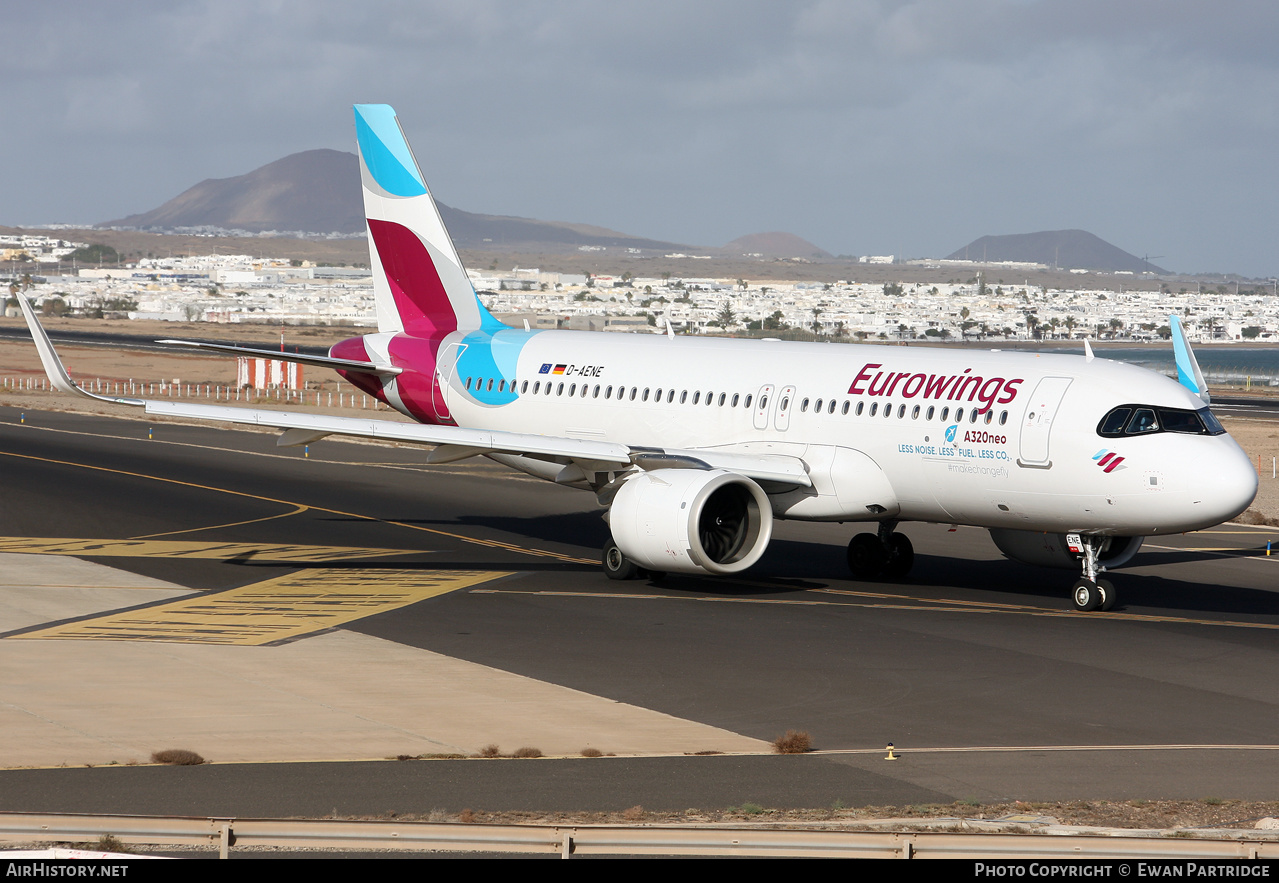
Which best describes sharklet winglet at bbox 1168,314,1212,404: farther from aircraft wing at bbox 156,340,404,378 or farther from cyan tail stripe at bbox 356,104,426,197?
cyan tail stripe at bbox 356,104,426,197

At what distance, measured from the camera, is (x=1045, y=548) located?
29.1 metres

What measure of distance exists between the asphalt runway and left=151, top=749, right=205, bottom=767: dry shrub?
28 cm

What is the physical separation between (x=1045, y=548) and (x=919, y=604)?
11.8 feet

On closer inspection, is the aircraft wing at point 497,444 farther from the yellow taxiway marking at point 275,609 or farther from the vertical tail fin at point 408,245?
the vertical tail fin at point 408,245

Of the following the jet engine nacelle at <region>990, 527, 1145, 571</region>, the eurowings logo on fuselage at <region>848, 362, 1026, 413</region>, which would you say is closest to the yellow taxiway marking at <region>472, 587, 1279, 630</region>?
the jet engine nacelle at <region>990, 527, 1145, 571</region>

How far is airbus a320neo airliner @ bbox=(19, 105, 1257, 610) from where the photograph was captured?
25.1 meters

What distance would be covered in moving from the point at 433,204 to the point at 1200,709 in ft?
83.0

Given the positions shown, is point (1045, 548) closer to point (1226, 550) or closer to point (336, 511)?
point (1226, 550)

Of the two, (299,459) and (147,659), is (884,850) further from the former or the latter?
(299,459)

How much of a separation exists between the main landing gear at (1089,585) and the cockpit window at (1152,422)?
241 cm

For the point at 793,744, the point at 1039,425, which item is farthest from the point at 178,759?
the point at 1039,425

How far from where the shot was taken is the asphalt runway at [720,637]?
1510cm

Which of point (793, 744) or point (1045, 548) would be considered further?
point (1045, 548)
